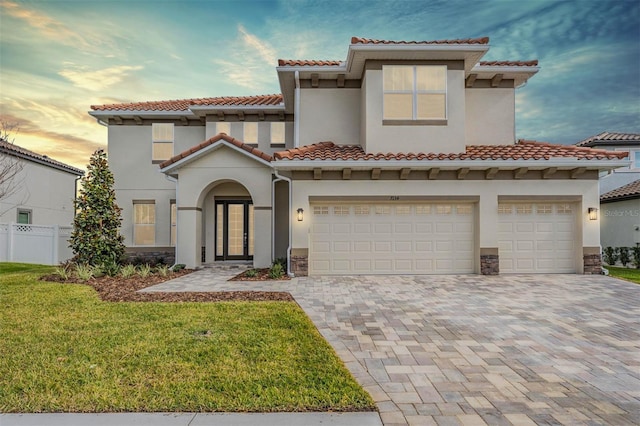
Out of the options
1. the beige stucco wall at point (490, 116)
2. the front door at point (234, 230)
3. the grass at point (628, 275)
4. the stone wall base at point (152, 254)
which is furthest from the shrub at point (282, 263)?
the grass at point (628, 275)

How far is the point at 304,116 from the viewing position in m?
12.6

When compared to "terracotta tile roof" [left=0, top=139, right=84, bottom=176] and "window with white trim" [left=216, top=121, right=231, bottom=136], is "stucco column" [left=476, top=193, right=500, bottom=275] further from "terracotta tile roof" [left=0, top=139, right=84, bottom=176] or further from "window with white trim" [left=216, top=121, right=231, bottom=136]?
"terracotta tile roof" [left=0, top=139, right=84, bottom=176]

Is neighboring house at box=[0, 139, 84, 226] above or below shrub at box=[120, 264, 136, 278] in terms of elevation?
above

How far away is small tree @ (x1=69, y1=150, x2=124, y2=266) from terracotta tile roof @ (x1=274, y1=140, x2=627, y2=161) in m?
6.87

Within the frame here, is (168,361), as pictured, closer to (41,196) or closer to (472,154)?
(472,154)

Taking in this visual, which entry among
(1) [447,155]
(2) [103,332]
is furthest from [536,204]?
(2) [103,332]

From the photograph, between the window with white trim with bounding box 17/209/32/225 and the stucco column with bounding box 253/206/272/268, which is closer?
the stucco column with bounding box 253/206/272/268

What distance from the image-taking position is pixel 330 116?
41.5 ft

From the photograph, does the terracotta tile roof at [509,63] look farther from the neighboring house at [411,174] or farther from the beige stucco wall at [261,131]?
the beige stucco wall at [261,131]

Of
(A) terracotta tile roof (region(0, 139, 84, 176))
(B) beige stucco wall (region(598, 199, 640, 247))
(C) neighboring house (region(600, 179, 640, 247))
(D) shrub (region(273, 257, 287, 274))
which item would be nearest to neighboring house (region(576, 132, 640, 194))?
(C) neighboring house (region(600, 179, 640, 247))

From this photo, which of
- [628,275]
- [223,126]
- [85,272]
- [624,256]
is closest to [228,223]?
[223,126]

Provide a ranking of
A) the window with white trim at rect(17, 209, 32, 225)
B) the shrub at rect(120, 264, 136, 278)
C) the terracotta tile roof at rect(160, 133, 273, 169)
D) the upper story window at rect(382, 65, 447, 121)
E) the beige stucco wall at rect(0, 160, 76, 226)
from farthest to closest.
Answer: the window with white trim at rect(17, 209, 32, 225), the beige stucco wall at rect(0, 160, 76, 226), the terracotta tile roof at rect(160, 133, 273, 169), the upper story window at rect(382, 65, 447, 121), the shrub at rect(120, 264, 136, 278)

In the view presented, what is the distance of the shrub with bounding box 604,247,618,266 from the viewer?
15.8 m

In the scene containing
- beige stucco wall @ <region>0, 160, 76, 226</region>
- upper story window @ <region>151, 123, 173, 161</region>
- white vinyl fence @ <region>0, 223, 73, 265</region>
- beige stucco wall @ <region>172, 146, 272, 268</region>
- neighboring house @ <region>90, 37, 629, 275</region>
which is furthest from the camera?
beige stucco wall @ <region>0, 160, 76, 226</region>
